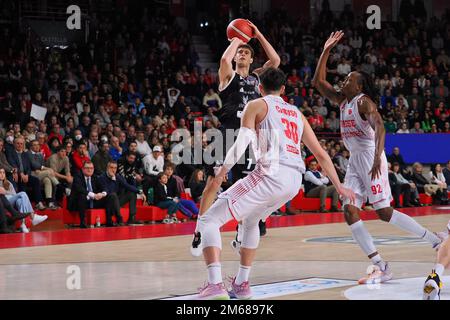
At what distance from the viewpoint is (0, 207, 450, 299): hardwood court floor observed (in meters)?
6.32

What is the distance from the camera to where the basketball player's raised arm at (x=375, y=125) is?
6918 mm

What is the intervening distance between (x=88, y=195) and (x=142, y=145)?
8.50ft

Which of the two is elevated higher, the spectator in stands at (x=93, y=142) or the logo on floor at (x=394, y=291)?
the spectator in stands at (x=93, y=142)

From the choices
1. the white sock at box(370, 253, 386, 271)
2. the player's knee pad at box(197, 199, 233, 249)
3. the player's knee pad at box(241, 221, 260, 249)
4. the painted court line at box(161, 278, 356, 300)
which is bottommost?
the painted court line at box(161, 278, 356, 300)

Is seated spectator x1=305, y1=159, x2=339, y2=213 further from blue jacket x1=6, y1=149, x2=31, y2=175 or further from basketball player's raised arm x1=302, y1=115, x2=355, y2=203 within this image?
basketball player's raised arm x1=302, y1=115, x2=355, y2=203

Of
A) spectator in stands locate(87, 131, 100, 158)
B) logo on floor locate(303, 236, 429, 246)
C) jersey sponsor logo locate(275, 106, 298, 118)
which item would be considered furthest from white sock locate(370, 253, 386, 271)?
spectator in stands locate(87, 131, 100, 158)

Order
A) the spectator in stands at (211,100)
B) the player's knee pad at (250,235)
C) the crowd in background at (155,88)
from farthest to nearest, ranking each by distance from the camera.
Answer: the spectator in stands at (211,100) → the crowd in background at (155,88) → the player's knee pad at (250,235)

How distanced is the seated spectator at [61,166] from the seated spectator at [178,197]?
1.72 m

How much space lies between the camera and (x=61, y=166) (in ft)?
45.5

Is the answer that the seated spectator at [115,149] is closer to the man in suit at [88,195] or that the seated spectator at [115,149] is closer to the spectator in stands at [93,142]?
the spectator in stands at [93,142]

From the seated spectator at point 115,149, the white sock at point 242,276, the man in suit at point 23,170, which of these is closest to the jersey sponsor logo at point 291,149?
the white sock at point 242,276

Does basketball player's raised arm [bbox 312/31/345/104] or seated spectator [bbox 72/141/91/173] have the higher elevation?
basketball player's raised arm [bbox 312/31/345/104]

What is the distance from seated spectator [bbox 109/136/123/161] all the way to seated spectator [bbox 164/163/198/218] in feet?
3.50

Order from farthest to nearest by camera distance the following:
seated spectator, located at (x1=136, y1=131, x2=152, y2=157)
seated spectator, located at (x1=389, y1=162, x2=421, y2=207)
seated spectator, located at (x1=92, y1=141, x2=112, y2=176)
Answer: seated spectator, located at (x1=389, y1=162, x2=421, y2=207) → seated spectator, located at (x1=136, y1=131, x2=152, y2=157) → seated spectator, located at (x1=92, y1=141, x2=112, y2=176)
